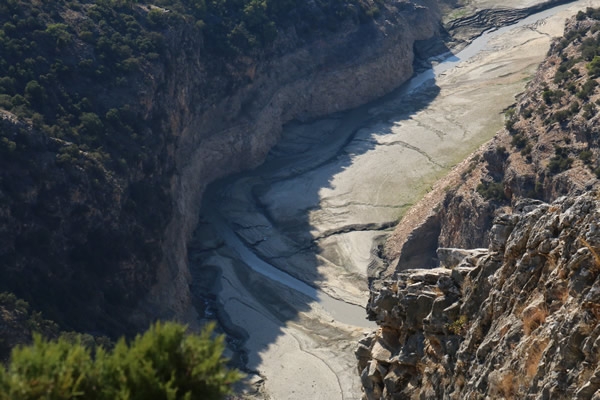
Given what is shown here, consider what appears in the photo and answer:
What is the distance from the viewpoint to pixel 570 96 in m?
54.2

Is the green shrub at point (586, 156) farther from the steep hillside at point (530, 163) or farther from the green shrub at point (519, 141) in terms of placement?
the green shrub at point (519, 141)

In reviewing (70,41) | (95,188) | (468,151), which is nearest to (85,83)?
(70,41)

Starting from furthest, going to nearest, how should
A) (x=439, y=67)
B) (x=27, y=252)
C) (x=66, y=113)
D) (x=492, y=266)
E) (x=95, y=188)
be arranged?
(x=439, y=67), (x=66, y=113), (x=95, y=188), (x=27, y=252), (x=492, y=266)

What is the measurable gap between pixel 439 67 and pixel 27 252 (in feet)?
158

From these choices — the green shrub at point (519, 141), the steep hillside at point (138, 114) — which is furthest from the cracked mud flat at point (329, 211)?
the green shrub at point (519, 141)

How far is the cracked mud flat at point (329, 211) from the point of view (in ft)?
166

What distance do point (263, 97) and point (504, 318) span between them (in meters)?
54.7

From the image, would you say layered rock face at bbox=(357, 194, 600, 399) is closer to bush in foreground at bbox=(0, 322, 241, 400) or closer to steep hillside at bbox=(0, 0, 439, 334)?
bush in foreground at bbox=(0, 322, 241, 400)

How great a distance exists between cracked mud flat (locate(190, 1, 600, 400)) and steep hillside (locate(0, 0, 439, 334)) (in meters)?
2.29

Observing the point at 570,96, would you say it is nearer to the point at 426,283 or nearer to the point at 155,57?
the point at 155,57

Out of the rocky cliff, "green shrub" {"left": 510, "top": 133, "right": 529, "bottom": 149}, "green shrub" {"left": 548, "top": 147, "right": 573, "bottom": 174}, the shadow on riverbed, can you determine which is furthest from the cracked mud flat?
the rocky cliff

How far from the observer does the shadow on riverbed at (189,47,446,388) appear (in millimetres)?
53531

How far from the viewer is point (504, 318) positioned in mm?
21594

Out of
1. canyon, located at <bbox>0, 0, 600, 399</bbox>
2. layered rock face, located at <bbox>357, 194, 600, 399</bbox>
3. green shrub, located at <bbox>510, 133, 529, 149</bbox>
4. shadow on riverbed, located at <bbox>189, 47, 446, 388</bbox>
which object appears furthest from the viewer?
green shrub, located at <bbox>510, 133, 529, 149</bbox>
